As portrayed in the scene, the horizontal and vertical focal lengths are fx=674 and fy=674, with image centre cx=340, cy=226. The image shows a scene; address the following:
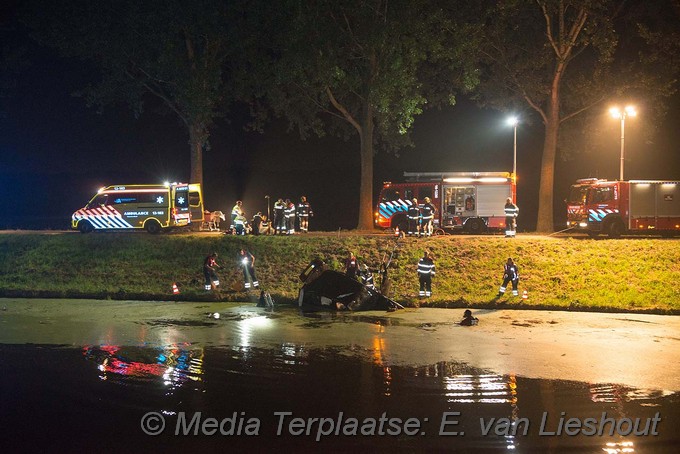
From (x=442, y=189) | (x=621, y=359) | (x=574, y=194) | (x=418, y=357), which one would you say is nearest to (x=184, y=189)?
(x=442, y=189)

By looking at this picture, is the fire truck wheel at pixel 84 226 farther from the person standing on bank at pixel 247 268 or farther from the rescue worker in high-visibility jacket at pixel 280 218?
the person standing on bank at pixel 247 268

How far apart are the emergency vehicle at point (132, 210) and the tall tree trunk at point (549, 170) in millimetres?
15796

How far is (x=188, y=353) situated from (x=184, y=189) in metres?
17.9

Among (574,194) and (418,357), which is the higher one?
(574,194)

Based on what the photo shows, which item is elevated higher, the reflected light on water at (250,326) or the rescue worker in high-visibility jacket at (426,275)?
the rescue worker in high-visibility jacket at (426,275)

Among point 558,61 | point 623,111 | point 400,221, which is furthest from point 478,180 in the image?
point 623,111

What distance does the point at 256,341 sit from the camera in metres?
13.9

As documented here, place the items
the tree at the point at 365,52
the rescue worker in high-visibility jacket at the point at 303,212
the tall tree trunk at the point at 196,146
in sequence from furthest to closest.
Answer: the tall tree trunk at the point at 196,146, the rescue worker in high-visibility jacket at the point at 303,212, the tree at the point at 365,52

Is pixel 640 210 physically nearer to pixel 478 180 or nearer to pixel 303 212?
pixel 478 180

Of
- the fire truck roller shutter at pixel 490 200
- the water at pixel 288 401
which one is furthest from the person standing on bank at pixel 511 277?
the fire truck roller shutter at pixel 490 200

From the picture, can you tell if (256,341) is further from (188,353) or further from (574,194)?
(574,194)

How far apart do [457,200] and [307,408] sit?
22.2 metres

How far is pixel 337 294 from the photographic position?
60.6 feet

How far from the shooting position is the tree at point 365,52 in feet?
88.3
